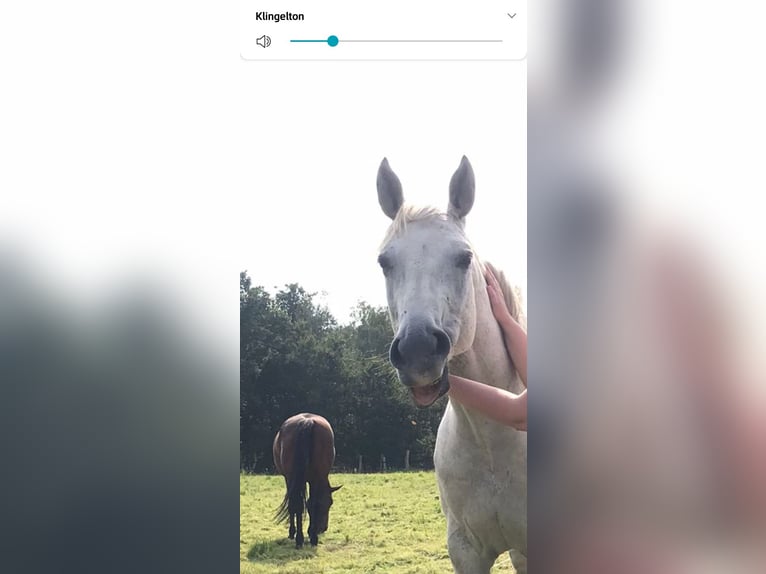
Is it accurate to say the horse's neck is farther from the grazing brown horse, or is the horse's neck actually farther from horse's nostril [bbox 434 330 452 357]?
the grazing brown horse

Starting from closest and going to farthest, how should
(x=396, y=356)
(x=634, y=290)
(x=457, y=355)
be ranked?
(x=634, y=290) < (x=396, y=356) < (x=457, y=355)

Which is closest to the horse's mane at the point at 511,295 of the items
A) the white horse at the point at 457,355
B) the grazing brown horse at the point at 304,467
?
the white horse at the point at 457,355

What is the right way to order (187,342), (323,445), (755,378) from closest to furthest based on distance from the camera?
(755,378), (187,342), (323,445)

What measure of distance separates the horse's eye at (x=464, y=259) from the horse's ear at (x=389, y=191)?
16 cm

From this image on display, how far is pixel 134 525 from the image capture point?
0.75 m

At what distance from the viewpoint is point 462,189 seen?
3.36 ft

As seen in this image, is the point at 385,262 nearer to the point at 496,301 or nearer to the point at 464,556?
the point at 496,301

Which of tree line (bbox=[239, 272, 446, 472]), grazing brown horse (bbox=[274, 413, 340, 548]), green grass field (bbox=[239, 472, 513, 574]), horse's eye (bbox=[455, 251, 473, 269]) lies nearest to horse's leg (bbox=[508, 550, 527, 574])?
green grass field (bbox=[239, 472, 513, 574])

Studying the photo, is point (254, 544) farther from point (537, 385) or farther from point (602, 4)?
point (602, 4)

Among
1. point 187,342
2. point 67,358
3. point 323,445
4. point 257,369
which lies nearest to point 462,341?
point 323,445

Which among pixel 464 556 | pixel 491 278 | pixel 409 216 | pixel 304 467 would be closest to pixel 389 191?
pixel 409 216

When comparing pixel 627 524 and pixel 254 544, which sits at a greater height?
pixel 627 524

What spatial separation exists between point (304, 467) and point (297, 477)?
0.05m

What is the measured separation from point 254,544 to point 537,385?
0.62m
